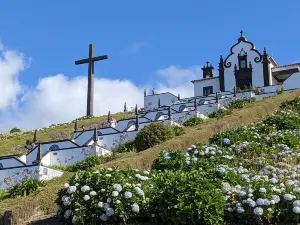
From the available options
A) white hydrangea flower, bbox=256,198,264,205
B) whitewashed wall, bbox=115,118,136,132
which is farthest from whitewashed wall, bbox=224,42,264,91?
white hydrangea flower, bbox=256,198,264,205

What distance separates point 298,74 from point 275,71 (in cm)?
1086

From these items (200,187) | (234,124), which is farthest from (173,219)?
(234,124)

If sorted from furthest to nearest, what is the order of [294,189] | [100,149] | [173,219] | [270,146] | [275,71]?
[275,71] → [100,149] → [270,146] → [294,189] → [173,219]

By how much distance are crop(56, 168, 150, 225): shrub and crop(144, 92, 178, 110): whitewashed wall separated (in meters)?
41.5

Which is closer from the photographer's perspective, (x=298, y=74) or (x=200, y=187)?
(x=200, y=187)

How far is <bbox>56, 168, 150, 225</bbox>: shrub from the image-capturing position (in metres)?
9.42

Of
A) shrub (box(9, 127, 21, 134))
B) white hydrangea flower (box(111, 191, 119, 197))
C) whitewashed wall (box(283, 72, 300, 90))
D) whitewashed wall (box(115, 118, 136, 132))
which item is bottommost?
white hydrangea flower (box(111, 191, 119, 197))

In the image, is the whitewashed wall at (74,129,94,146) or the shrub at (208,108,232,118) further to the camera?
the whitewashed wall at (74,129,94,146)

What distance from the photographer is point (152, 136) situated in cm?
1988

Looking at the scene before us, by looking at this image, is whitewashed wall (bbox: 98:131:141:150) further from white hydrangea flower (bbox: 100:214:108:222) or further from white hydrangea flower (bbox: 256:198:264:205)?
white hydrangea flower (bbox: 256:198:264:205)

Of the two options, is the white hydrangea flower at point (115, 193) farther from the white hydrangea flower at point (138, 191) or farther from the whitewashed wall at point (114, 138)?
the whitewashed wall at point (114, 138)

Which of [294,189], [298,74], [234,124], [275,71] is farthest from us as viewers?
[275,71]

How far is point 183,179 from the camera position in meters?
9.33

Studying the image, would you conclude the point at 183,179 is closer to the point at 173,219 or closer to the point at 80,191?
the point at 173,219
